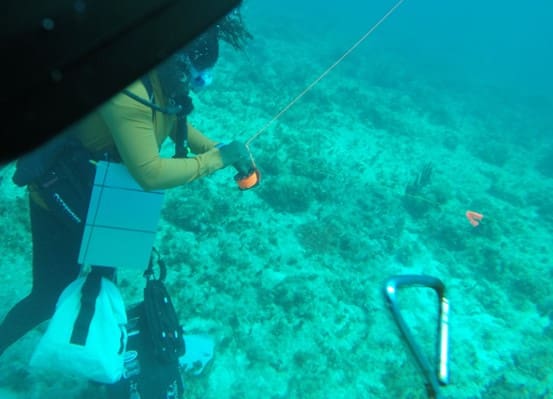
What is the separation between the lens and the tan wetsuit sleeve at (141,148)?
207cm

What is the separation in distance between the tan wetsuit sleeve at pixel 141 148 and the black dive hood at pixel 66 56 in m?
1.26

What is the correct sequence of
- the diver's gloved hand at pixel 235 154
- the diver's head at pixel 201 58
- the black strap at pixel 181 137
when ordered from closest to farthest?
the diver's head at pixel 201 58 → the black strap at pixel 181 137 → the diver's gloved hand at pixel 235 154

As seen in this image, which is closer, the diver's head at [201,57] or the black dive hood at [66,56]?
the black dive hood at [66,56]

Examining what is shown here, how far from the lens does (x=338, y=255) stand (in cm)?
615

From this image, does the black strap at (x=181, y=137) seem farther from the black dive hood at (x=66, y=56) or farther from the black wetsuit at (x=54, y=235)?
the black dive hood at (x=66, y=56)

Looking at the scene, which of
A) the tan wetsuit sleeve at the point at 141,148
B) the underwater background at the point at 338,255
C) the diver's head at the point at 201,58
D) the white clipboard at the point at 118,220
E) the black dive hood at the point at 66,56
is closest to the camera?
the black dive hood at the point at 66,56

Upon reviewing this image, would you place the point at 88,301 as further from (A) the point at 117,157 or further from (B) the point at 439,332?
(B) the point at 439,332

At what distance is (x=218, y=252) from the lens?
5602mm

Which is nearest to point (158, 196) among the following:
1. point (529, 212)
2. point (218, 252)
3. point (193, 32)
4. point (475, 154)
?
point (193, 32)

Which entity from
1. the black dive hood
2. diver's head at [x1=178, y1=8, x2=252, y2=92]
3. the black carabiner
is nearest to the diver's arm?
diver's head at [x1=178, y1=8, x2=252, y2=92]

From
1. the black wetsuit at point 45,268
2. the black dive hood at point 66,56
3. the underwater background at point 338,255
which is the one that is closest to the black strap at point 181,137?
the black wetsuit at point 45,268

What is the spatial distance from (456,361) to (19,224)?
261 inches

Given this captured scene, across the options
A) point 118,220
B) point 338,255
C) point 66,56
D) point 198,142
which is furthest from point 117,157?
point 338,255

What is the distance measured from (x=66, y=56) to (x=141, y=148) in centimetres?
166
